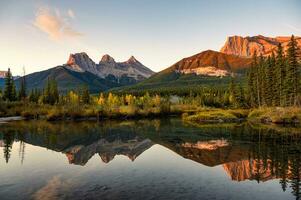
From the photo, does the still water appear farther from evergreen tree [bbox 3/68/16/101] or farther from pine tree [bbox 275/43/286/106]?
evergreen tree [bbox 3/68/16/101]

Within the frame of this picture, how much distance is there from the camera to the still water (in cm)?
2056

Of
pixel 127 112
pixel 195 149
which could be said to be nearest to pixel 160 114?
pixel 127 112

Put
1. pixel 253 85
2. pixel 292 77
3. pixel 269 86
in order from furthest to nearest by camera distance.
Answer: pixel 253 85
pixel 269 86
pixel 292 77

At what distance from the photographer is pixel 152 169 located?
95.5 ft

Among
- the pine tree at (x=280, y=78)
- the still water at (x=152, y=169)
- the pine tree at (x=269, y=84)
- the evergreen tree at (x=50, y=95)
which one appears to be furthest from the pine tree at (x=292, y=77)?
the evergreen tree at (x=50, y=95)

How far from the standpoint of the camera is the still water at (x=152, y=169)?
20562mm

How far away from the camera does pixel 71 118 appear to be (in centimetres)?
9819

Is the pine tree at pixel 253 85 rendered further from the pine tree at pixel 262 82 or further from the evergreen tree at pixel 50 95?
the evergreen tree at pixel 50 95

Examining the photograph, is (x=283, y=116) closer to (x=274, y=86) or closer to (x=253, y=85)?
(x=274, y=86)

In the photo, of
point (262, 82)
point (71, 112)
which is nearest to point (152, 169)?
point (71, 112)

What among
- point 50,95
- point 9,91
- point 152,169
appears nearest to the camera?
point 152,169

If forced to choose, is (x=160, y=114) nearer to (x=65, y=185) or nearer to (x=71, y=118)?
(x=71, y=118)

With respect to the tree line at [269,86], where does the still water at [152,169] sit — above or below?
below

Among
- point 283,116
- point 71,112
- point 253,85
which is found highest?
point 253,85
